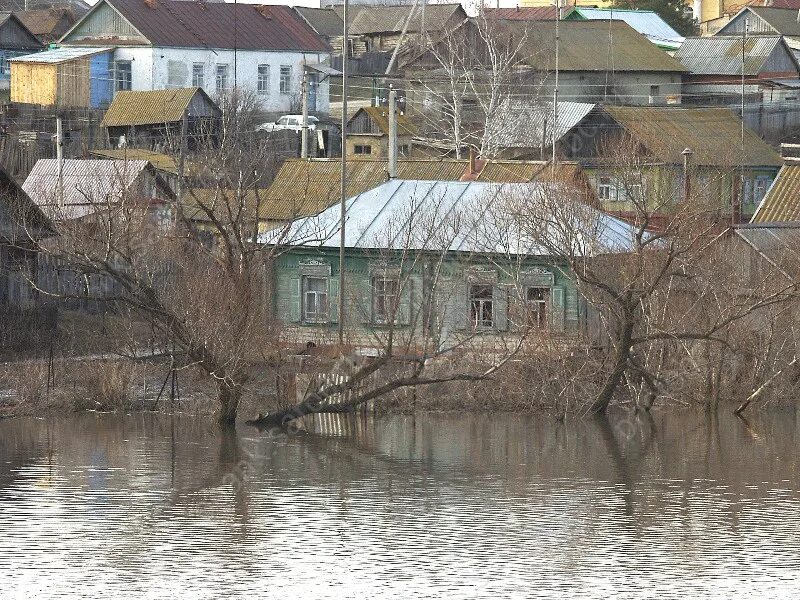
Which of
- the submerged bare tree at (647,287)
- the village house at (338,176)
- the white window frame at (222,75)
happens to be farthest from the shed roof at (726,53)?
the submerged bare tree at (647,287)

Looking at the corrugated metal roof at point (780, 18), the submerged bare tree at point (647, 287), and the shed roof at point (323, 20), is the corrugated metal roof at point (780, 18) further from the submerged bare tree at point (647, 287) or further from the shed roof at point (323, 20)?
the submerged bare tree at point (647, 287)

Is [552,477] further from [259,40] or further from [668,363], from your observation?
[259,40]

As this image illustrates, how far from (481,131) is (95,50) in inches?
657

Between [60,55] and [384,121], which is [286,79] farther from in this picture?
[384,121]

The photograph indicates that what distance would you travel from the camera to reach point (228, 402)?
23.2m

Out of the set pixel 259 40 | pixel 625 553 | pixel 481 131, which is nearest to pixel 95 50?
pixel 259 40

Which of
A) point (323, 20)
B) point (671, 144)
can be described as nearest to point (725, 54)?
point (323, 20)

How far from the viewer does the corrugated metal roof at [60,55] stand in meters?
55.6

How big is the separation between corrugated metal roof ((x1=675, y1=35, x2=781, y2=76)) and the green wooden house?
3580 centimetres

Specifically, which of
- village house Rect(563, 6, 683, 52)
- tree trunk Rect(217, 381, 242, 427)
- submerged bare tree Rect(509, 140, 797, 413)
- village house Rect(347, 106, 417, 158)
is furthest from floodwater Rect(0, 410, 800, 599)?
village house Rect(563, 6, 683, 52)

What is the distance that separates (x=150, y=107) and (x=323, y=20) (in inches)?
937

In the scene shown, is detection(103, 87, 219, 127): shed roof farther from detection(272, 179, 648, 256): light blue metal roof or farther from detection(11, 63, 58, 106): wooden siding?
detection(272, 179, 648, 256): light blue metal roof

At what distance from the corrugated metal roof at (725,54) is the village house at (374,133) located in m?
15.7

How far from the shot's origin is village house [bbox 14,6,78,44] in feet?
237
